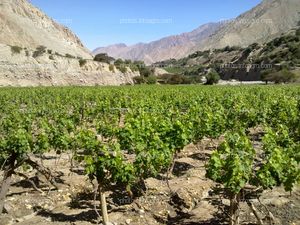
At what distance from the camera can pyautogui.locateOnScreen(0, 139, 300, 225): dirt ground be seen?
8891 mm

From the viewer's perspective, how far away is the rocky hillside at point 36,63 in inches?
2251

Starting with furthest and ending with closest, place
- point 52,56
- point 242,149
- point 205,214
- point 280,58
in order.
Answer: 1. point 280,58
2. point 52,56
3. point 205,214
4. point 242,149

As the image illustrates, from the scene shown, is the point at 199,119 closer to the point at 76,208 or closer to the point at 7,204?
the point at 76,208

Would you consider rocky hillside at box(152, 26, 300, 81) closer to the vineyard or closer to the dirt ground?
the vineyard

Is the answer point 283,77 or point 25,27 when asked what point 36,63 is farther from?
point 283,77

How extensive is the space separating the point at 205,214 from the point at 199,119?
454 cm

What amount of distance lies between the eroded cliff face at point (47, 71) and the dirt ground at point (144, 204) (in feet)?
156

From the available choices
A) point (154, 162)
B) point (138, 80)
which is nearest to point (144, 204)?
point (154, 162)

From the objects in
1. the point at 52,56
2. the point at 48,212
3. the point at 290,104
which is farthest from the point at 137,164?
→ the point at 52,56

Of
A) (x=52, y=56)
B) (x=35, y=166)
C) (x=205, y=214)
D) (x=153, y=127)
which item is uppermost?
(x=52, y=56)

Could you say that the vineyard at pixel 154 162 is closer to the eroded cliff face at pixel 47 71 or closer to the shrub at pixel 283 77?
the eroded cliff face at pixel 47 71

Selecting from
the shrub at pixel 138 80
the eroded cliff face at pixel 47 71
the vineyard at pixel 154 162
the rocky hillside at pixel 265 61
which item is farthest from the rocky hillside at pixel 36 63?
the vineyard at pixel 154 162

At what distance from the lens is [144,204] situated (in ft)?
31.6

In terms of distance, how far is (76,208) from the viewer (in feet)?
31.7
